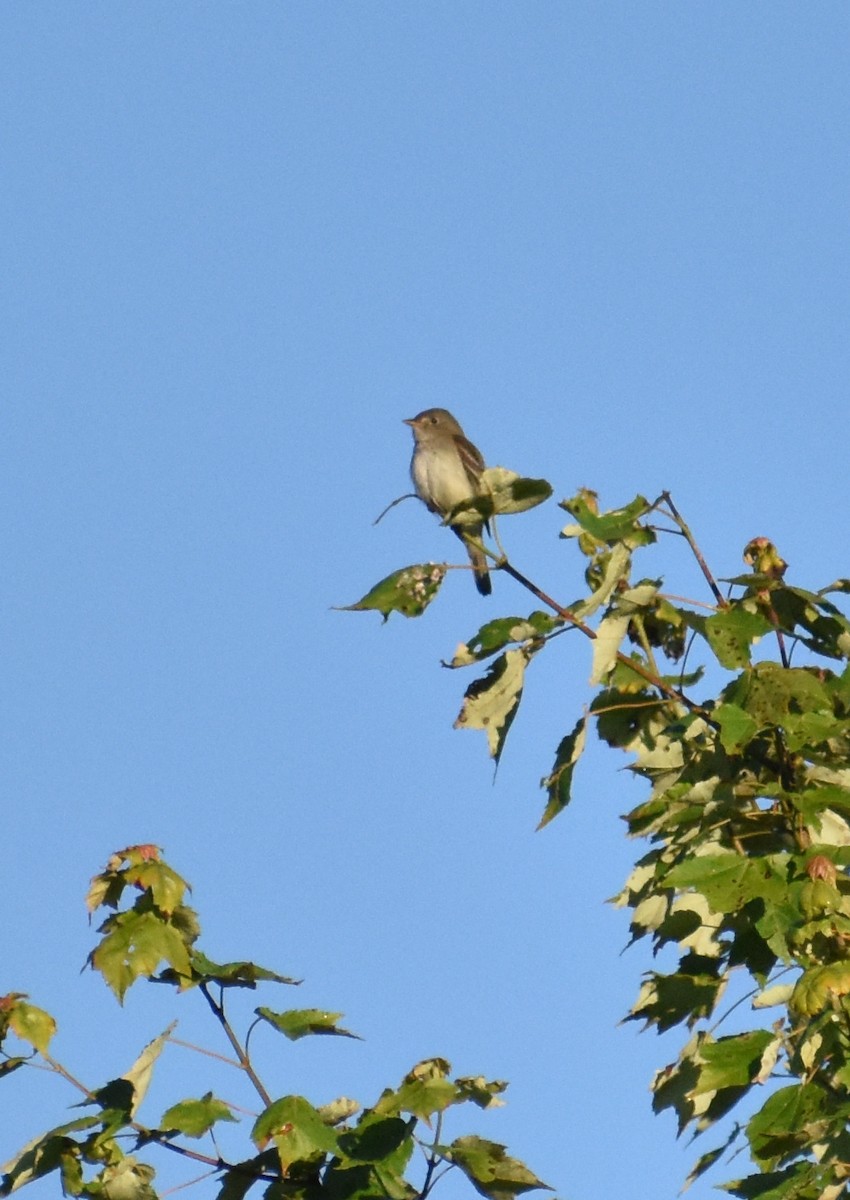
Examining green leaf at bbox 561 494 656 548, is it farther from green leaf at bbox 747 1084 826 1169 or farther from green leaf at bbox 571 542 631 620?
green leaf at bbox 747 1084 826 1169

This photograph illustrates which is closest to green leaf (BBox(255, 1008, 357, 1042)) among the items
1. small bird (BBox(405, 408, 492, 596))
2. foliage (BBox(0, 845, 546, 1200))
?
foliage (BBox(0, 845, 546, 1200))

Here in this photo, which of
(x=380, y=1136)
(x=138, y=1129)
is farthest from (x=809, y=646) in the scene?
(x=138, y=1129)

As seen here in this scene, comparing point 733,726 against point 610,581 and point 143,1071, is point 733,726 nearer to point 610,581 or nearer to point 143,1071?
point 610,581

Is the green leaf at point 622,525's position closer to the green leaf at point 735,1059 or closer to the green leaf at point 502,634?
the green leaf at point 502,634

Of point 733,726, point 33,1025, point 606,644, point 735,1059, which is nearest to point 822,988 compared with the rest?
point 735,1059

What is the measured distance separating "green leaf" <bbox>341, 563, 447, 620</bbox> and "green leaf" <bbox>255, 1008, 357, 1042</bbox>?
3.45ft

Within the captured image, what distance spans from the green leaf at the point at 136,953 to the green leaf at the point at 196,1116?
0.32 meters

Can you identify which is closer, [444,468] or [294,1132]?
A: [294,1132]

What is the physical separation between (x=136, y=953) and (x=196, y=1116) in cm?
A: 44

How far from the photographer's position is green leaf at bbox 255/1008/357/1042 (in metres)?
4.61

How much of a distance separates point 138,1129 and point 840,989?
1.85 m

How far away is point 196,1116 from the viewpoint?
453 cm

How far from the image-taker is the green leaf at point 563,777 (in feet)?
15.4

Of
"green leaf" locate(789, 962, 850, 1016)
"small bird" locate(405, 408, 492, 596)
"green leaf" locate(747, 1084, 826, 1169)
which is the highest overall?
"small bird" locate(405, 408, 492, 596)
